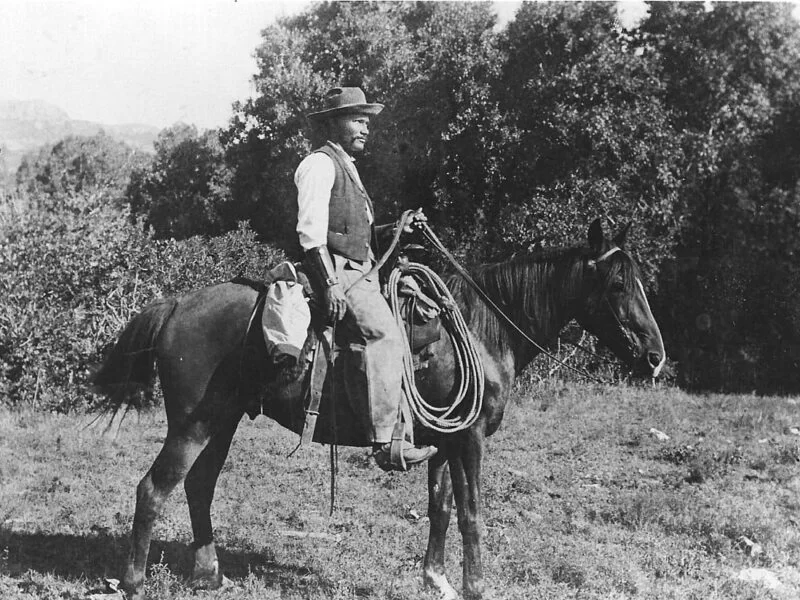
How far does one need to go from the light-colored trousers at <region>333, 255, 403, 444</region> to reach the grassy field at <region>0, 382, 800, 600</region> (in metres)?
1.27

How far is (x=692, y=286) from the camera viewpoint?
16.9m

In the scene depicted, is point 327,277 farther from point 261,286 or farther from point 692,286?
point 692,286

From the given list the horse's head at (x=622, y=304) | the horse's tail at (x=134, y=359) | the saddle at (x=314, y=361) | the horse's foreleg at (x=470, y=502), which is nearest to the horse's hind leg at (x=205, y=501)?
the saddle at (x=314, y=361)

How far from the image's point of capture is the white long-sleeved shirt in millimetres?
4453

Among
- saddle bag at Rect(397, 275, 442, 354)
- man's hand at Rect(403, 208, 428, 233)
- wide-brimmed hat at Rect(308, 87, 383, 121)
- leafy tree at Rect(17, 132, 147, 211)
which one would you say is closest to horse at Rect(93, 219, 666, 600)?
saddle bag at Rect(397, 275, 442, 354)

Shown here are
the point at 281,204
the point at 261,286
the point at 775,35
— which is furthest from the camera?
the point at 281,204

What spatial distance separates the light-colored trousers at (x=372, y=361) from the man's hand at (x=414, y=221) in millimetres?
659

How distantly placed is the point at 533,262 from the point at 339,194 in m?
1.56

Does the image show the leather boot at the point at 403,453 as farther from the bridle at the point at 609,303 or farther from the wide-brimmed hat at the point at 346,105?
the wide-brimmed hat at the point at 346,105

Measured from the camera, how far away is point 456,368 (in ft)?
16.4

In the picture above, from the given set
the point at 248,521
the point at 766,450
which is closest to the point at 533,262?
the point at 248,521

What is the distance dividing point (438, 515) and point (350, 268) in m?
1.90

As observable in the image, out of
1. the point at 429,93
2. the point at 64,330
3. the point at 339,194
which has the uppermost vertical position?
the point at 429,93

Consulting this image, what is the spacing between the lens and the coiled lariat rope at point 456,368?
15.7 ft
